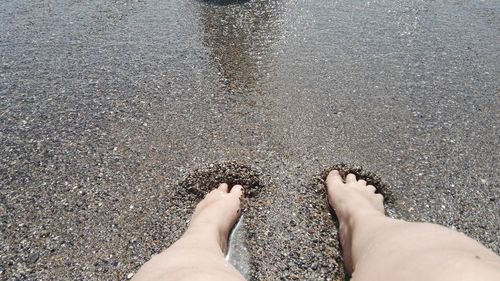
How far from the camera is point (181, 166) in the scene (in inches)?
83.9

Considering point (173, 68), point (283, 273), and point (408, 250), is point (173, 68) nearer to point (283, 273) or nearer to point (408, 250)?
point (283, 273)

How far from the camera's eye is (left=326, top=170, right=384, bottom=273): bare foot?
66.1 inches

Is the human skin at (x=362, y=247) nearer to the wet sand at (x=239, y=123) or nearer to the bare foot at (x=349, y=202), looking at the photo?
the bare foot at (x=349, y=202)

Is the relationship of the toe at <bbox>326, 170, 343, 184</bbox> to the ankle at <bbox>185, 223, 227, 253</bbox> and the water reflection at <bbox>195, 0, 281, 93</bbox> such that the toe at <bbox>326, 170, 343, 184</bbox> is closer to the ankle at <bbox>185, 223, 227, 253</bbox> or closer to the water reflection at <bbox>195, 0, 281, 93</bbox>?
the ankle at <bbox>185, 223, 227, 253</bbox>

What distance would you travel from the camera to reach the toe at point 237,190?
1.97 meters

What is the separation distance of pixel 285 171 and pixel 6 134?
1.64 metres

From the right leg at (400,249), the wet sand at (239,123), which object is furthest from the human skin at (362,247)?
the wet sand at (239,123)

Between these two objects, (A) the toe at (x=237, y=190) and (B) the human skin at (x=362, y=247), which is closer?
(B) the human skin at (x=362, y=247)

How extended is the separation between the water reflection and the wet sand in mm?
16

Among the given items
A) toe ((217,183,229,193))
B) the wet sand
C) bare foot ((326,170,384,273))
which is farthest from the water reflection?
bare foot ((326,170,384,273))

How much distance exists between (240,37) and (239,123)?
110cm

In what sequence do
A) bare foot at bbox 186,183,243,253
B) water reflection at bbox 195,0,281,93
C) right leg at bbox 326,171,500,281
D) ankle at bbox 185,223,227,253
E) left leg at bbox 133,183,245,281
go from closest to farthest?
right leg at bbox 326,171,500,281 < left leg at bbox 133,183,245,281 < ankle at bbox 185,223,227,253 < bare foot at bbox 186,183,243,253 < water reflection at bbox 195,0,281,93

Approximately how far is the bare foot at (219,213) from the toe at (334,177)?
46 cm

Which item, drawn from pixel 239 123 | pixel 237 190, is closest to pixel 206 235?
pixel 237 190
